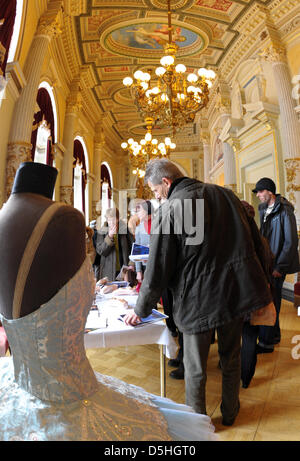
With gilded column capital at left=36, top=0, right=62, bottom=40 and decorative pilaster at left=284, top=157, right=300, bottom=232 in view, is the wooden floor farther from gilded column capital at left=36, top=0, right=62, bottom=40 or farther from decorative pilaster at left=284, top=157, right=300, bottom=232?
gilded column capital at left=36, top=0, right=62, bottom=40

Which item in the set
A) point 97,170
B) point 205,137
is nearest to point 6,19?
point 97,170

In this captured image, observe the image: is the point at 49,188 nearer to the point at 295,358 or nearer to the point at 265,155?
the point at 295,358

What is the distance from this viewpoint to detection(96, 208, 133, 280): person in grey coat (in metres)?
3.72

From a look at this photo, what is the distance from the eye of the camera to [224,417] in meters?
1.95

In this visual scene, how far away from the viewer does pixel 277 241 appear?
133 inches

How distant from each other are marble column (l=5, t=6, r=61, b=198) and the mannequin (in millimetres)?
4607

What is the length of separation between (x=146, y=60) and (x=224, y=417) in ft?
31.2

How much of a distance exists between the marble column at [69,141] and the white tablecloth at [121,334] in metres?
6.59

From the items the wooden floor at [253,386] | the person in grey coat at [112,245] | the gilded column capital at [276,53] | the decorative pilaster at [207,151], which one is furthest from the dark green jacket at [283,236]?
the decorative pilaster at [207,151]

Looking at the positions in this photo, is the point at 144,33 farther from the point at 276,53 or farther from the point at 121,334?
the point at 121,334

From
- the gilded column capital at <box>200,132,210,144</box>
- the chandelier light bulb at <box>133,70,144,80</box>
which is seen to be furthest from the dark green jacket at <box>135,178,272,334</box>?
the gilded column capital at <box>200,132,210,144</box>

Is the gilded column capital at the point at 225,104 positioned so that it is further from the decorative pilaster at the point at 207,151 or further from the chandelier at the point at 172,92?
the chandelier at the point at 172,92

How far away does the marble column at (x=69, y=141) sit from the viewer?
8.14 meters

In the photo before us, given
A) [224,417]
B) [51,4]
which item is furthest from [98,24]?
[224,417]
